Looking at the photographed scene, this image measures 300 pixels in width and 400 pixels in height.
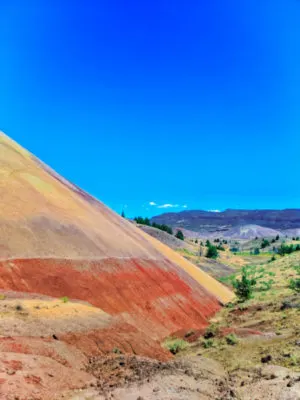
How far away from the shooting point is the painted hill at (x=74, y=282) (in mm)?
14320

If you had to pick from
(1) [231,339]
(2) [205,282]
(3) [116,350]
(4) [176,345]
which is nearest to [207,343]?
(1) [231,339]

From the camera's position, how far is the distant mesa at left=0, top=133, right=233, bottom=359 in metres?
23.3

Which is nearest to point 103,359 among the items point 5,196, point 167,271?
point 5,196

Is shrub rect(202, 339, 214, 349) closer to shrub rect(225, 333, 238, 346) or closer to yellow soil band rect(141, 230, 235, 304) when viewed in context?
shrub rect(225, 333, 238, 346)

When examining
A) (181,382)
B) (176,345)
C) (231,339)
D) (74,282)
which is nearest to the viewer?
(181,382)

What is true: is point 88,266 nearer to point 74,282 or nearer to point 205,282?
point 74,282

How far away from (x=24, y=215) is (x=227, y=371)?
59.2ft

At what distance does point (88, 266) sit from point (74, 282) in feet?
9.20

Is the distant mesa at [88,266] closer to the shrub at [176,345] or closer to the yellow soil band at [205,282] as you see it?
the shrub at [176,345]

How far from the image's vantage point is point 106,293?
2602cm

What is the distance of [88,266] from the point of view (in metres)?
27.8

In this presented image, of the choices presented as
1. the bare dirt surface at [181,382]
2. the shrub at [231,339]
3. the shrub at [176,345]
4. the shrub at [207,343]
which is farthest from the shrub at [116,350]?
the shrub at [231,339]

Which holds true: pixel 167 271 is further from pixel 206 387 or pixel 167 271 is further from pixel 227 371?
pixel 206 387

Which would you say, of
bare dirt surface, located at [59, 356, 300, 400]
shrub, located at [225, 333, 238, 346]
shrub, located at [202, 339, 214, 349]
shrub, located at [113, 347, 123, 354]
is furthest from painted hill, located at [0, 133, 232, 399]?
shrub, located at [225, 333, 238, 346]
